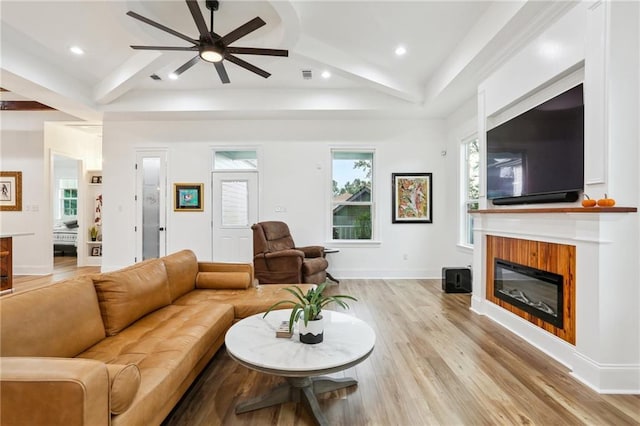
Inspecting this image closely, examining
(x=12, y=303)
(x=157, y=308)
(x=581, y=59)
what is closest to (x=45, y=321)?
(x=12, y=303)

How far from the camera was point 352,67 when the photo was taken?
4238 millimetres

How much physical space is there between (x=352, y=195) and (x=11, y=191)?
264 inches

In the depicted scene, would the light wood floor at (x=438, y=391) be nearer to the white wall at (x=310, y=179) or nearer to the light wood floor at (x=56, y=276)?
the white wall at (x=310, y=179)

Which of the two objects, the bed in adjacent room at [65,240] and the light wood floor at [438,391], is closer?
the light wood floor at [438,391]

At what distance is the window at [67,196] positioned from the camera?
930 centimetres

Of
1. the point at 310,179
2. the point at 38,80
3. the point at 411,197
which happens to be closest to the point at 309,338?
the point at 310,179

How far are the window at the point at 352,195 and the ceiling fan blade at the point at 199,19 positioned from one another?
11.0 ft

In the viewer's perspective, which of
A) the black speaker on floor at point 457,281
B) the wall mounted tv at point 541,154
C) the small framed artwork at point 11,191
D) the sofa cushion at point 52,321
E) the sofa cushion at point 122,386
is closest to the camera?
the sofa cushion at point 122,386

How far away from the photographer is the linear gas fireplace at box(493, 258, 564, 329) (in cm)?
258

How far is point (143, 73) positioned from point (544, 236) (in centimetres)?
526

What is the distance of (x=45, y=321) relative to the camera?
1.52 meters

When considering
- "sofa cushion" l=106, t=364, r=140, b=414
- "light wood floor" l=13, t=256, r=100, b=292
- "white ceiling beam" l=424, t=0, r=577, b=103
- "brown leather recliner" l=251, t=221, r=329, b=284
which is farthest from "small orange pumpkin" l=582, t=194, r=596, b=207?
"light wood floor" l=13, t=256, r=100, b=292

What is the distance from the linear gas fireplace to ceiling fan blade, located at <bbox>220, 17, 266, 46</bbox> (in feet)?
11.0

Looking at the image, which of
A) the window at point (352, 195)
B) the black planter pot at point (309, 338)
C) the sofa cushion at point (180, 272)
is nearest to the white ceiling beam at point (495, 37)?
the window at point (352, 195)
